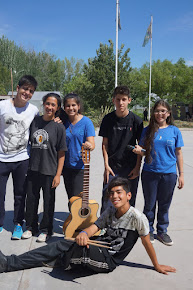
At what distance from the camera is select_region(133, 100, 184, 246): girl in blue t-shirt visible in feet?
9.50

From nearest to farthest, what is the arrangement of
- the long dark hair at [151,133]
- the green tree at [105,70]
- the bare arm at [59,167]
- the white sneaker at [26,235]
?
the long dark hair at [151,133], the bare arm at [59,167], the white sneaker at [26,235], the green tree at [105,70]

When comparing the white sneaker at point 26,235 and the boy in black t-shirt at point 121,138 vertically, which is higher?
the boy in black t-shirt at point 121,138

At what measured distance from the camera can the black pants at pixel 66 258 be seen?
2328mm

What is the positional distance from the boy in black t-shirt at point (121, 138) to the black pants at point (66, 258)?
2.23 feet

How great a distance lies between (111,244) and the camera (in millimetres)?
2449

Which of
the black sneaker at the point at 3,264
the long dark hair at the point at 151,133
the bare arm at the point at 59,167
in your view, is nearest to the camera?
the black sneaker at the point at 3,264

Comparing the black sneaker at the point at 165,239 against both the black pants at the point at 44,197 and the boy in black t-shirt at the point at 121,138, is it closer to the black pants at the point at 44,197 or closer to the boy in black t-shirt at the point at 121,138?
the boy in black t-shirt at the point at 121,138

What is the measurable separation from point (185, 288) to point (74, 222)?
1278 mm

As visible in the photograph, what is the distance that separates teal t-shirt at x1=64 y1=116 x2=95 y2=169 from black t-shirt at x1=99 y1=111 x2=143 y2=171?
0.19m

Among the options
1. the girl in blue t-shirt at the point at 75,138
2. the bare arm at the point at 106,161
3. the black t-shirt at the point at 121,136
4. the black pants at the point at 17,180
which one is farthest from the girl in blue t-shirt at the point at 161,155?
the black pants at the point at 17,180

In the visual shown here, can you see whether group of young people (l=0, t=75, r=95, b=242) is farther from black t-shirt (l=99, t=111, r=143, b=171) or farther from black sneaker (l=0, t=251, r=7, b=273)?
black sneaker (l=0, t=251, r=7, b=273)

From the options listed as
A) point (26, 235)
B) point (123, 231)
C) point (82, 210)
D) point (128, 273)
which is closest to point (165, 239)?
point (128, 273)

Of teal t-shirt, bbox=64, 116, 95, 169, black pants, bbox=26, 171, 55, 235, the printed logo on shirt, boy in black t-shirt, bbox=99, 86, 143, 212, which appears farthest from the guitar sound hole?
the printed logo on shirt

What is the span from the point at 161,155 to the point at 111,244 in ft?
3.58
